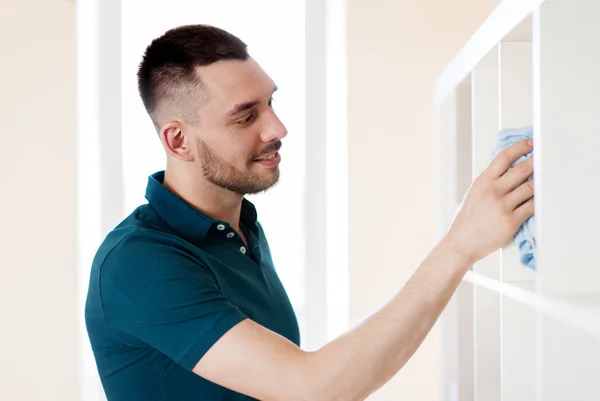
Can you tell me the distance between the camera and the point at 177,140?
4.34ft

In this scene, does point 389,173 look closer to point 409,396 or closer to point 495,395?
point 409,396

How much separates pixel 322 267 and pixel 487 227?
148 centimetres

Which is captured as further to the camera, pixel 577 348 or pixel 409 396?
pixel 409 396

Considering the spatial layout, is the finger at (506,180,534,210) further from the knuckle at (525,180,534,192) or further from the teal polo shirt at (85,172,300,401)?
the teal polo shirt at (85,172,300,401)

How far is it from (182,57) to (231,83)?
12 centimetres

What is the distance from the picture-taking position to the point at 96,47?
7.95ft

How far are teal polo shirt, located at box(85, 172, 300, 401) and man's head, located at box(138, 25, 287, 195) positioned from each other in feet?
0.29

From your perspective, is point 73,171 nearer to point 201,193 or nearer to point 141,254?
point 201,193

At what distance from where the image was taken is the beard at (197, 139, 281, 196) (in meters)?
1.29

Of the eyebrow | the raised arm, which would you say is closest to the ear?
the eyebrow

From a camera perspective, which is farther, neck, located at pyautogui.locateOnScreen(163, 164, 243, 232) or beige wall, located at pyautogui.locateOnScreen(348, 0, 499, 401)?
beige wall, located at pyautogui.locateOnScreen(348, 0, 499, 401)

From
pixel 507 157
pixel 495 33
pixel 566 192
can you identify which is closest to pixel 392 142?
pixel 495 33

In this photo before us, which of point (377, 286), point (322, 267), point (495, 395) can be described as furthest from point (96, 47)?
point (495, 395)

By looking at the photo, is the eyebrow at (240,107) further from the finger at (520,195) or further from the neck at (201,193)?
the finger at (520,195)
